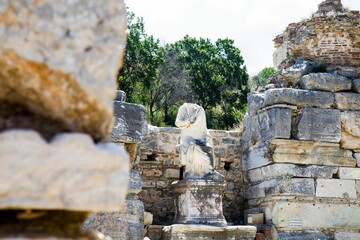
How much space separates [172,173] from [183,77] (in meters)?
19.0

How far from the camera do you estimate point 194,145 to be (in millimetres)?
7945

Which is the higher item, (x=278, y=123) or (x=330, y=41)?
(x=330, y=41)

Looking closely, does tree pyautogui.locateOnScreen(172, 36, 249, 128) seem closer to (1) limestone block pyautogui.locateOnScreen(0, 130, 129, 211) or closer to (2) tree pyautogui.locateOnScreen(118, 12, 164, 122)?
(2) tree pyautogui.locateOnScreen(118, 12, 164, 122)

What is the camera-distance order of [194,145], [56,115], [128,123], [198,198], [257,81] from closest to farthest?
[56,115] → [128,123] → [198,198] → [194,145] → [257,81]

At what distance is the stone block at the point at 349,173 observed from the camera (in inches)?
347

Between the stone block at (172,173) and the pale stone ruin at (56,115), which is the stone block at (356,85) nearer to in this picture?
the stone block at (172,173)

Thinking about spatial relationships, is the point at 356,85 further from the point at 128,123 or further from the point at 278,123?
the point at 128,123

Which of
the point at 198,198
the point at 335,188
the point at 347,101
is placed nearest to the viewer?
the point at 198,198

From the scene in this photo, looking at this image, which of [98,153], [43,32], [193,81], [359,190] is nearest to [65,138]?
[98,153]

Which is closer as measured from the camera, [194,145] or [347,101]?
[194,145]

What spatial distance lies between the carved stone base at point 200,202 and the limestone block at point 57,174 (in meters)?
6.31

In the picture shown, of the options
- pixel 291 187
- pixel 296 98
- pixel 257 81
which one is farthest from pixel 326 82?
pixel 257 81

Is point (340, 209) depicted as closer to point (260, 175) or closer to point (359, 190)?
point (359, 190)

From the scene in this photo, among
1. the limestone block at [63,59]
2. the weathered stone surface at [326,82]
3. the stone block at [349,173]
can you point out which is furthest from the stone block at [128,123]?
the limestone block at [63,59]
